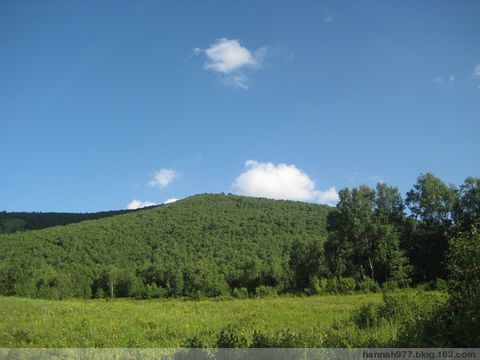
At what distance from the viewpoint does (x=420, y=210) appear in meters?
52.3

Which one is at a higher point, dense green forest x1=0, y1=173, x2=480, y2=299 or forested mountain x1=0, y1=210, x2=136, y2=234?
forested mountain x1=0, y1=210, x2=136, y2=234

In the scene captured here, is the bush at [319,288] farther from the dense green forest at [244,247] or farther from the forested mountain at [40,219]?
the forested mountain at [40,219]

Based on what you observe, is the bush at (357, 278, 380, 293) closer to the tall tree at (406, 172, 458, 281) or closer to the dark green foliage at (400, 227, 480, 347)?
the tall tree at (406, 172, 458, 281)

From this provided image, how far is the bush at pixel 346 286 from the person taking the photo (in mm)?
45359

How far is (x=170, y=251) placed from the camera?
11819 centimetres

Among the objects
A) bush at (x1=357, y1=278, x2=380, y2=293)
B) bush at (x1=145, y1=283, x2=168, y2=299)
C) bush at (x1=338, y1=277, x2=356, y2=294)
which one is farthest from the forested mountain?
bush at (x1=357, y1=278, x2=380, y2=293)

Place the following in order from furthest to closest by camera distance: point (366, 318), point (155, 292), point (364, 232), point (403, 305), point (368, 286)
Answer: point (155, 292), point (364, 232), point (368, 286), point (366, 318), point (403, 305)

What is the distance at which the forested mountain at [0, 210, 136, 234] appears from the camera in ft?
510

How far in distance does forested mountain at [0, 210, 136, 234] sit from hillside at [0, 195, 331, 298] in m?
26.8

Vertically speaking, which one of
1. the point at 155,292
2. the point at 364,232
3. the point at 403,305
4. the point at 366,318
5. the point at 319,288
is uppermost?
the point at 364,232

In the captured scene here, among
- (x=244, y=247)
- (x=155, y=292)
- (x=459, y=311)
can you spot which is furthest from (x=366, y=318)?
(x=244, y=247)

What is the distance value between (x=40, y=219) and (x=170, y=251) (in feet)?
246

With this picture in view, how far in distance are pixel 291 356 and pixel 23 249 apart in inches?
4786

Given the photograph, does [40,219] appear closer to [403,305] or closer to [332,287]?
[332,287]
